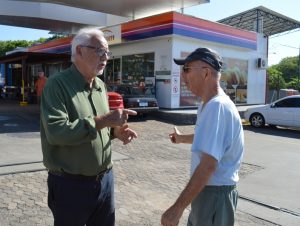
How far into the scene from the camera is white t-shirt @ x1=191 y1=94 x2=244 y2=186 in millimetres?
2330

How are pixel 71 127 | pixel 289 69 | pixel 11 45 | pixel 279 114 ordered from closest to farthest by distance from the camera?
pixel 71 127, pixel 279 114, pixel 11 45, pixel 289 69

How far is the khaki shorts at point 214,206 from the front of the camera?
247 centimetres

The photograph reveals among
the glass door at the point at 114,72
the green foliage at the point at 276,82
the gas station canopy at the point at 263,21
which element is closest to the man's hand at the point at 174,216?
the glass door at the point at 114,72

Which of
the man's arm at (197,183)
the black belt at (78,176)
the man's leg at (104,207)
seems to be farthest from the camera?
the man's leg at (104,207)

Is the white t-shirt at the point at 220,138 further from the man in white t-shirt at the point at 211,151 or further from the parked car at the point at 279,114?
the parked car at the point at 279,114

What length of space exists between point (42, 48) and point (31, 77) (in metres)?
2.42

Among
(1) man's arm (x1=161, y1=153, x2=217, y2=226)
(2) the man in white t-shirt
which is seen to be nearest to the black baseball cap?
(2) the man in white t-shirt

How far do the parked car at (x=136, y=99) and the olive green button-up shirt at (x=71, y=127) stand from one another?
12184 mm

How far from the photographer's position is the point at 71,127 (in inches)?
95.9

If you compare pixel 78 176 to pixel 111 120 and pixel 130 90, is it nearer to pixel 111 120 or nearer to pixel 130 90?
pixel 111 120

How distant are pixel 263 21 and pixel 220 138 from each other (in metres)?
29.6

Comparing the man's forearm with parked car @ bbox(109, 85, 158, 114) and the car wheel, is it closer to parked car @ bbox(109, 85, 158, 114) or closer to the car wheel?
parked car @ bbox(109, 85, 158, 114)

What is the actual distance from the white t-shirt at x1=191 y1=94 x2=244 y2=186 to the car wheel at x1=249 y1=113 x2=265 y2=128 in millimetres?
13771

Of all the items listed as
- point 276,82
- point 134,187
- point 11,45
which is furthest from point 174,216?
point 11,45
